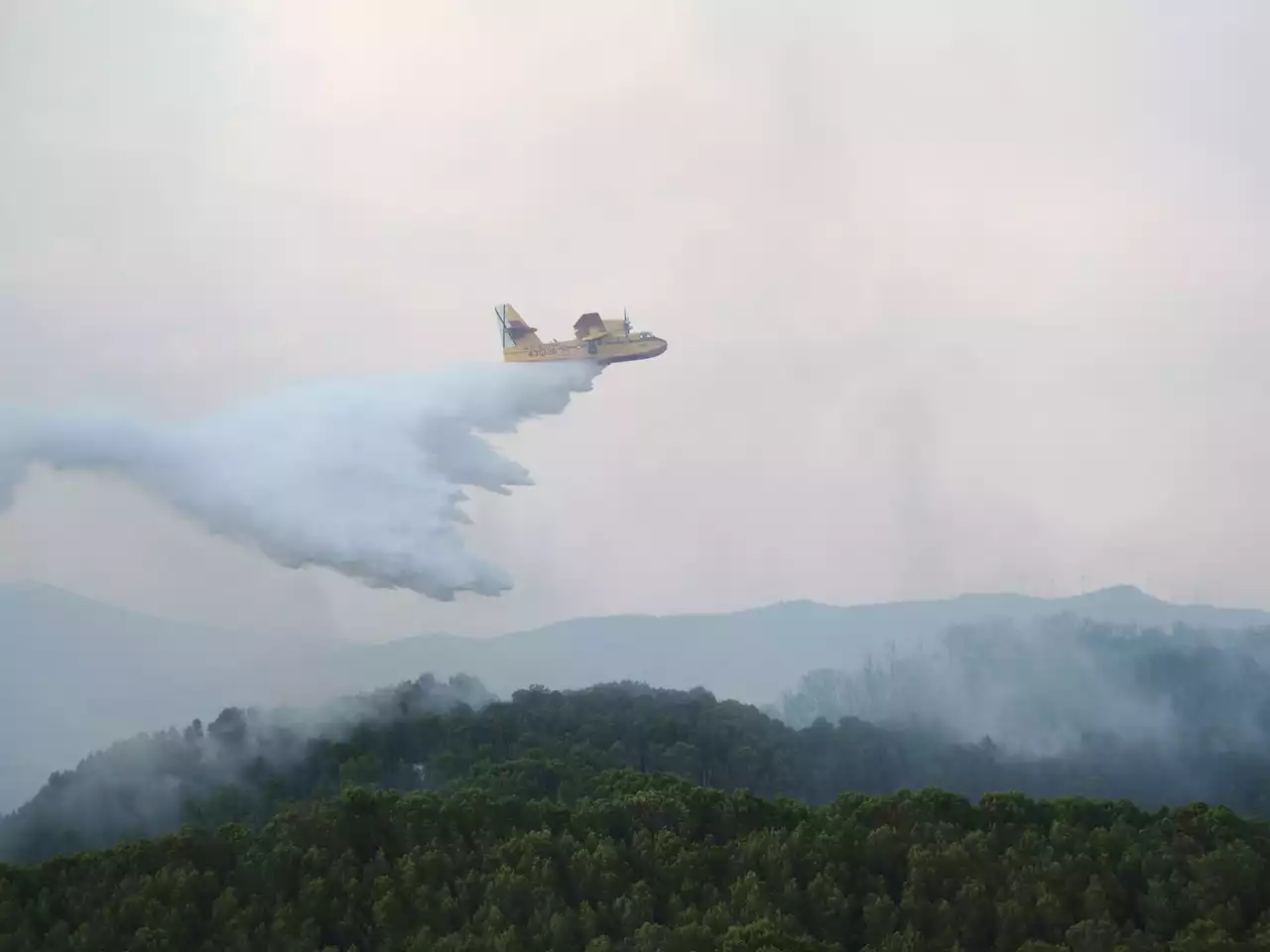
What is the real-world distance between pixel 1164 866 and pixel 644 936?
40.8 ft

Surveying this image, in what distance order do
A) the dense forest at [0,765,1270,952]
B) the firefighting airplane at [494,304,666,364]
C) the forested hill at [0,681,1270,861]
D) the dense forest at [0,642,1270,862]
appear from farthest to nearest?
the dense forest at [0,642,1270,862] < the forested hill at [0,681,1270,861] < the firefighting airplane at [494,304,666,364] < the dense forest at [0,765,1270,952]

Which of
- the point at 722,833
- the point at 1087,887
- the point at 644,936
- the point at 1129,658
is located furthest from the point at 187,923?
the point at 1129,658

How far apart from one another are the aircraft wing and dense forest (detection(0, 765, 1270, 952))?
822 inches

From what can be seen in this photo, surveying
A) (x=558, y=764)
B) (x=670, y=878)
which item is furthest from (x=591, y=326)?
(x=670, y=878)

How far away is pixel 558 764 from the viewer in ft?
174

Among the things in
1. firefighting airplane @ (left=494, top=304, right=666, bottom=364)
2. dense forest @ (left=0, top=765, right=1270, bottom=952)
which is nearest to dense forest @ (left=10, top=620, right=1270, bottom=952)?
dense forest @ (left=0, top=765, right=1270, bottom=952)

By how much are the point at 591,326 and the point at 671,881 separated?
81.2 feet

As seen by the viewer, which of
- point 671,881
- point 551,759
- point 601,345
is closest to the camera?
point 671,881

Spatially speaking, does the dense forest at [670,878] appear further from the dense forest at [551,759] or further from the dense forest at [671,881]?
the dense forest at [551,759]

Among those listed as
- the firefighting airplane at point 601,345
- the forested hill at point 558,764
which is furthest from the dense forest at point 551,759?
the firefighting airplane at point 601,345

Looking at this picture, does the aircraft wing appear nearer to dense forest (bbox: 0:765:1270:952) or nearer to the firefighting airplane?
the firefighting airplane

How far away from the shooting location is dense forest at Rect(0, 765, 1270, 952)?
27.1m

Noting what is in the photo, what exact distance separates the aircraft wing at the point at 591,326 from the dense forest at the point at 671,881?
20891 mm

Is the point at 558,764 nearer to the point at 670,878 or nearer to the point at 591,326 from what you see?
the point at 591,326
